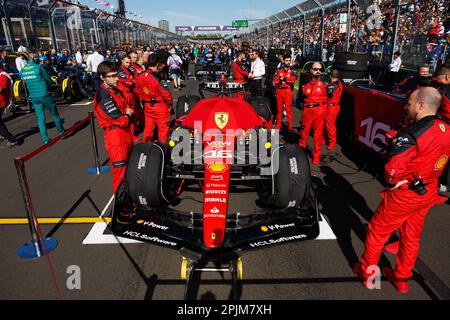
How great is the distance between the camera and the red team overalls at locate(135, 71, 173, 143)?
5633 millimetres

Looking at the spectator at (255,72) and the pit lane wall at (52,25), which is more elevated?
the pit lane wall at (52,25)

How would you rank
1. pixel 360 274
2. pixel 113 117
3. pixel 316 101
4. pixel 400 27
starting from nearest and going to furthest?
pixel 360 274
pixel 113 117
pixel 316 101
pixel 400 27

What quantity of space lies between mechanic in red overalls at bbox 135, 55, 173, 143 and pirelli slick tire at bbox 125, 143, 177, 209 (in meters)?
2.41

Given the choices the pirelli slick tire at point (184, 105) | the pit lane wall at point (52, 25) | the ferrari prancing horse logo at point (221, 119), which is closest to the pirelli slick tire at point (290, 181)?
the ferrari prancing horse logo at point (221, 119)

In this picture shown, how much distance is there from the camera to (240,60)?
995 cm

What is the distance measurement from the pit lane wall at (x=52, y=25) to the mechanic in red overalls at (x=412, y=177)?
14.1m

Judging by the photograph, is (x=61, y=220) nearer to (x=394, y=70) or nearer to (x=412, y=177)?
(x=412, y=177)

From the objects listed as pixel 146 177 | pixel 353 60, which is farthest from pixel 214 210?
pixel 353 60

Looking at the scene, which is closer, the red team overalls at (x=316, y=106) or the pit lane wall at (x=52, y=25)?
the red team overalls at (x=316, y=106)

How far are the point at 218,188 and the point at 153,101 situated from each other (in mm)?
3242

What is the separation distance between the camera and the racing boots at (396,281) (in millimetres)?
2701

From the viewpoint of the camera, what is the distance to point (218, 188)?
3104 millimetres

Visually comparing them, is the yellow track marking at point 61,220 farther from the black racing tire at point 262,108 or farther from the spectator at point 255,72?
the spectator at point 255,72
